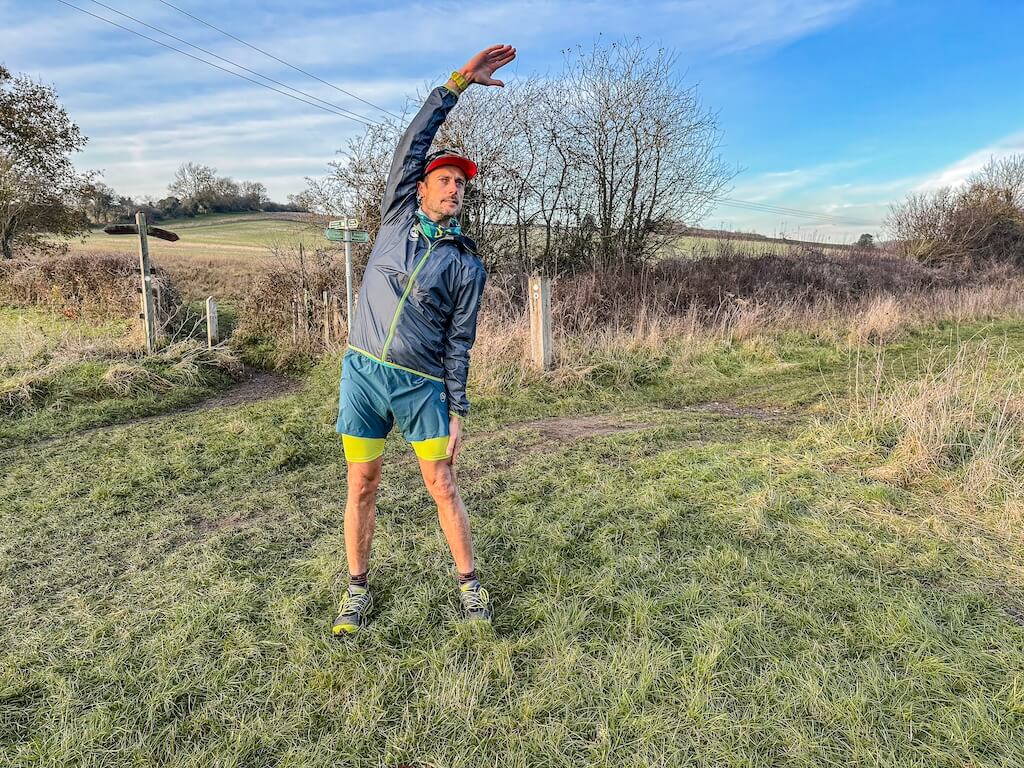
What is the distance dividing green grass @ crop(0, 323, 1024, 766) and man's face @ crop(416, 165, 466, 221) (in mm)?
1916

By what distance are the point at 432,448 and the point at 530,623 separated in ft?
3.21

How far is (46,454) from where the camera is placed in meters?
5.49

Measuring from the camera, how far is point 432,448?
8.57ft

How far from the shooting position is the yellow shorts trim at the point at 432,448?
261cm

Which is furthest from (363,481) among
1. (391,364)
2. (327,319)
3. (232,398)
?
(327,319)

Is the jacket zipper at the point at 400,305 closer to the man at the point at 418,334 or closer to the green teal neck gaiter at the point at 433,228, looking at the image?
the man at the point at 418,334

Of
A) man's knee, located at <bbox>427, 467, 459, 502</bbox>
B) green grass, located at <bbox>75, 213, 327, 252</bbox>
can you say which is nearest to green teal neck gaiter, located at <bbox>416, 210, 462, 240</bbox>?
man's knee, located at <bbox>427, 467, 459, 502</bbox>

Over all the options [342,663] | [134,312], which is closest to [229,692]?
[342,663]

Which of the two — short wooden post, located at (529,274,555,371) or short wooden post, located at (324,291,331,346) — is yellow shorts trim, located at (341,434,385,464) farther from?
short wooden post, located at (324,291,331,346)

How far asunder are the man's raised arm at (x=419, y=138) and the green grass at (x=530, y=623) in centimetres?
199

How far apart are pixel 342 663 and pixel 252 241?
34908 millimetres

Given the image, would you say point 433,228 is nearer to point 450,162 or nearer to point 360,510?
point 450,162

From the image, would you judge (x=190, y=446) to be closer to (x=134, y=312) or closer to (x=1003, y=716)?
(x=1003, y=716)

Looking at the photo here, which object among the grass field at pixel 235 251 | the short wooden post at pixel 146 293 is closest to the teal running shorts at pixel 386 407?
the short wooden post at pixel 146 293
